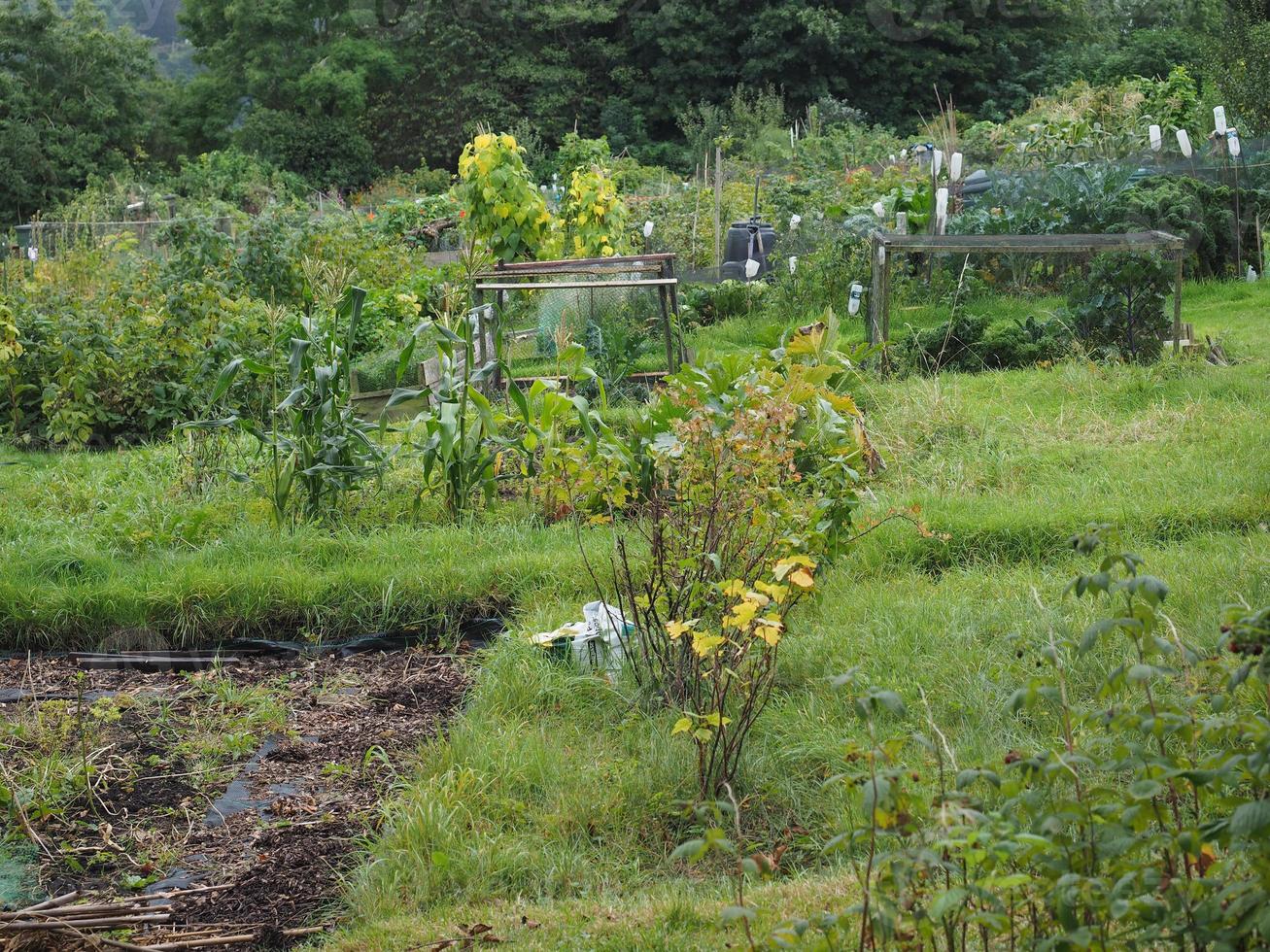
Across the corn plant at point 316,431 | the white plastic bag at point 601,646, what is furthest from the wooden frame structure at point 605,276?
the white plastic bag at point 601,646

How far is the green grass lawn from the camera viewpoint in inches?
128

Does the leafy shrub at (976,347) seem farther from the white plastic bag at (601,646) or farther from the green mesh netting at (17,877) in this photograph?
the green mesh netting at (17,877)

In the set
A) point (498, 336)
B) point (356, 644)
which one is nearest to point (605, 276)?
point (498, 336)

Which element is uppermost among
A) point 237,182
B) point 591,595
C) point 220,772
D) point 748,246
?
point 237,182

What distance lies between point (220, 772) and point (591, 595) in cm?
173

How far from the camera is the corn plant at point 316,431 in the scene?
5.86 meters

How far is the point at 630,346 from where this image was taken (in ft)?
27.5

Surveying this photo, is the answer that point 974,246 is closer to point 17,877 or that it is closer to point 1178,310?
point 1178,310

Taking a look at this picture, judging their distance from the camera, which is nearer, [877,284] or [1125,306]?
[1125,306]

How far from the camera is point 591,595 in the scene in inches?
206

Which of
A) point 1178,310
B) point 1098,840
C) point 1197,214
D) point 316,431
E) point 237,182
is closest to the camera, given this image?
point 1098,840

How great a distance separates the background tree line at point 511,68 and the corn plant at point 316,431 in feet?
85.1

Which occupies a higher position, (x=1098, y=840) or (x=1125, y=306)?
(x=1125, y=306)

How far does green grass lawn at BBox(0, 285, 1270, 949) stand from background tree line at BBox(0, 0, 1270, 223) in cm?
2521
